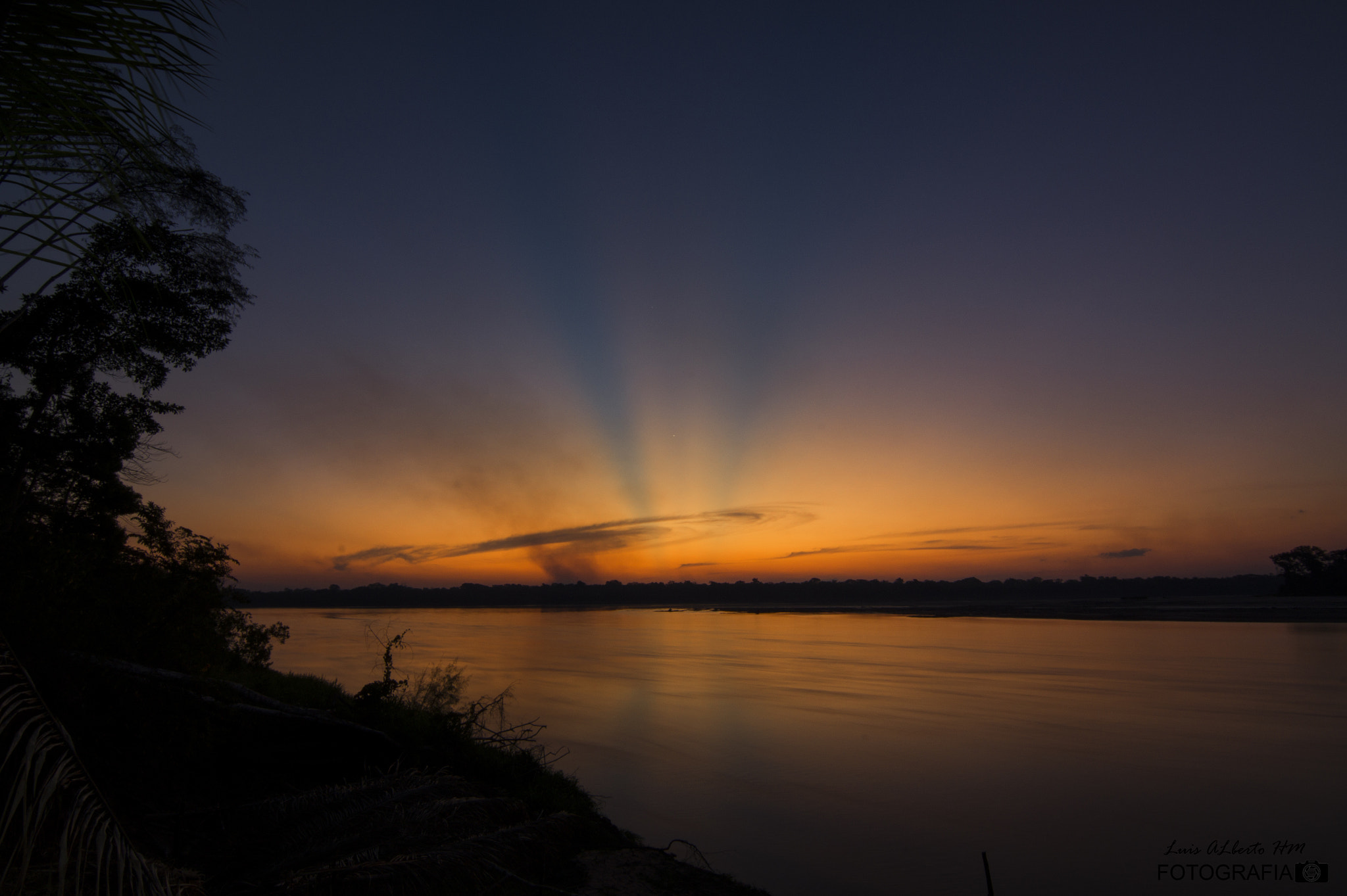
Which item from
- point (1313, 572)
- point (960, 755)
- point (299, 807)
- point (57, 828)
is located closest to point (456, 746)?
point (299, 807)

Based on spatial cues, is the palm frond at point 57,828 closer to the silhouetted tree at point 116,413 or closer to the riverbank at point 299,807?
the riverbank at point 299,807

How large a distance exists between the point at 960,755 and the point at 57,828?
17399 millimetres

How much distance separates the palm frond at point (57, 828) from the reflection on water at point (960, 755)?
8612mm

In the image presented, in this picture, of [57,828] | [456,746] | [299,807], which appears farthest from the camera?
[456,746]

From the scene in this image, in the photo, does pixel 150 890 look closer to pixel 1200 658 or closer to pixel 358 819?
pixel 358 819

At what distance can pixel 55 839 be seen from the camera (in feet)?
12.5

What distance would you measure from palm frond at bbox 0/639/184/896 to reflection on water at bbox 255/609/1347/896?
28.3 feet

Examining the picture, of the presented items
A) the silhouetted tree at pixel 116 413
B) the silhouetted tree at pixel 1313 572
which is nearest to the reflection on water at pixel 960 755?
the silhouetted tree at pixel 116 413

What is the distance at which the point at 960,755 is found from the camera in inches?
658

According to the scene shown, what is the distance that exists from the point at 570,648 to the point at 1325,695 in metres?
38.9

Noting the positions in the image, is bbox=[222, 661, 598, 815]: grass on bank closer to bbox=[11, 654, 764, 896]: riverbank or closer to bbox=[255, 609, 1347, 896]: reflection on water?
bbox=[11, 654, 764, 896]: riverbank

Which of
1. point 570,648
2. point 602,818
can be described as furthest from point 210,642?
point 570,648

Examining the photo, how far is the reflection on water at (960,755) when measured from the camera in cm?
1094

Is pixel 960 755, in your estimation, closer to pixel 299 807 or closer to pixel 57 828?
pixel 299 807
